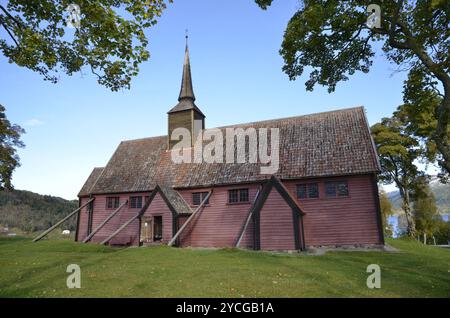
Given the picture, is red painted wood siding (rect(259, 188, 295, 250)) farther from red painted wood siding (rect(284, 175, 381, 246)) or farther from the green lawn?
the green lawn

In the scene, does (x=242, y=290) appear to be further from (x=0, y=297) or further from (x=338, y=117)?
(x=338, y=117)

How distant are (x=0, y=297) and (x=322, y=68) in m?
16.0

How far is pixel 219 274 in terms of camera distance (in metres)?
10.4

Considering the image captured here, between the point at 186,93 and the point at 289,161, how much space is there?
13548 mm

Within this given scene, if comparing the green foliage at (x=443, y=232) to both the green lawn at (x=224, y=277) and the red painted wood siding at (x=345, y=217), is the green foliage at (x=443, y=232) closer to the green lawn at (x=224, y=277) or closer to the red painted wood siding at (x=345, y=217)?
the red painted wood siding at (x=345, y=217)

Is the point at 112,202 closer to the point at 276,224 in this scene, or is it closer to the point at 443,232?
the point at 276,224

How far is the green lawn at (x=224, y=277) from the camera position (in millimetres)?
8367

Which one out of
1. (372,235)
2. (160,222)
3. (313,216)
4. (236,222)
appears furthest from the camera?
(160,222)

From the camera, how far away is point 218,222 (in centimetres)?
2283

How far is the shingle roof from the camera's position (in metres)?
20.7

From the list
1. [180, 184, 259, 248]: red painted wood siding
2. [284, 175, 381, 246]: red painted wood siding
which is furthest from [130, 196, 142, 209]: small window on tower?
[284, 175, 381, 246]: red painted wood siding
